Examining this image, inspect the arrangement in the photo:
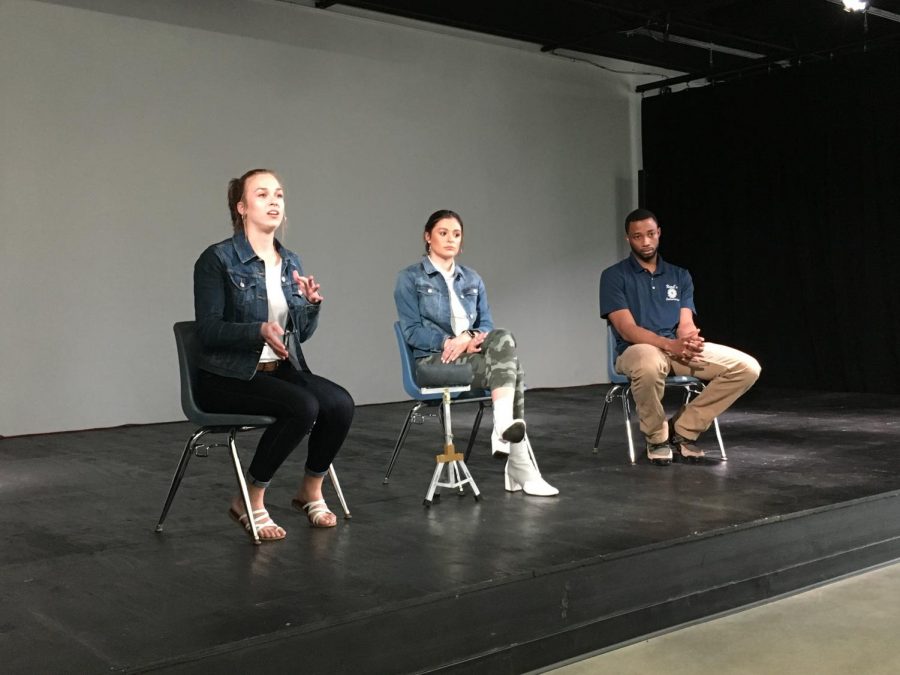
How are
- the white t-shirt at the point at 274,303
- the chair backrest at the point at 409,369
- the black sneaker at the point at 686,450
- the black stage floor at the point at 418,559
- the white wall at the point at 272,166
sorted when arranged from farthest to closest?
the white wall at the point at 272,166, the black sneaker at the point at 686,450, the chair backrest at the point at 409,369, the white t-shirt at the point at 274,303, the black stage floor at the point at 418,559

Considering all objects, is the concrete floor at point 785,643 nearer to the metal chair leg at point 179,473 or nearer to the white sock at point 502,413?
the white sock at point 502,413

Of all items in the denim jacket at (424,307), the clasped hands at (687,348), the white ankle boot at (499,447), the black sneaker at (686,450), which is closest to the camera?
the white ankle boot at (499,447)

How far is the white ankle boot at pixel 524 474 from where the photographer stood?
11.4ft

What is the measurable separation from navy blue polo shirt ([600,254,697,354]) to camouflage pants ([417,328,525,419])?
948 mm

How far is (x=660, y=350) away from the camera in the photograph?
4.20m

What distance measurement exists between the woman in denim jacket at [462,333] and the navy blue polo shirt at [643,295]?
0.76 m

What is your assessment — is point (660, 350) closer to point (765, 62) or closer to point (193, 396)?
point (193, 396)

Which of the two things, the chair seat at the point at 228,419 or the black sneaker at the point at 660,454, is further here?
the black sneaker at the point at 660,454

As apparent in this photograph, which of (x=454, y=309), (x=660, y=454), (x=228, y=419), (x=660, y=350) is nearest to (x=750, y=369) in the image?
(x=660, y=350)

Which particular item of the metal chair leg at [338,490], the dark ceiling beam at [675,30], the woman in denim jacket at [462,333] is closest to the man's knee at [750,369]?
the woman in denim jacket at [462,333]

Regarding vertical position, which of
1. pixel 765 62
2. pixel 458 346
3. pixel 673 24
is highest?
pixel 673 24

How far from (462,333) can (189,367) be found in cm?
98

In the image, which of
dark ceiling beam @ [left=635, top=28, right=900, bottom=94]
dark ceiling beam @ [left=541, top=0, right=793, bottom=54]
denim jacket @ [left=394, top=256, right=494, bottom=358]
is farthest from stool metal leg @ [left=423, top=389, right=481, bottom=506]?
dark ceiling beam @ [left=635, top=28, right=900, bottom=94]

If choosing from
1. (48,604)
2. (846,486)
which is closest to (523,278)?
(846,486)
